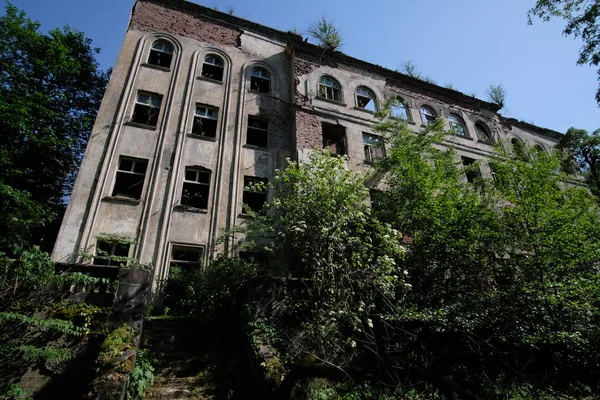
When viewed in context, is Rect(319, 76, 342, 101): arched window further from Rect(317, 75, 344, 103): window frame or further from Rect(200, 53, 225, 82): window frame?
Rect(200, 53, 225, 82): window frame

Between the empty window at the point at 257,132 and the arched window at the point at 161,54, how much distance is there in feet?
15.8

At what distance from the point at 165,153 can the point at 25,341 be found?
7.93 meters

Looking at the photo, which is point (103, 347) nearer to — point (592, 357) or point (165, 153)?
point (165, 153)

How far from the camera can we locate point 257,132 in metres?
14.3

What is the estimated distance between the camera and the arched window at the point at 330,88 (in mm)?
15897

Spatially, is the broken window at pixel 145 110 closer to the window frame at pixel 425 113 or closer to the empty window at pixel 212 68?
the empty window at pixel 212 68

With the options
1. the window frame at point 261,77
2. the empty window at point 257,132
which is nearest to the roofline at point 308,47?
the window frame at point 261,77

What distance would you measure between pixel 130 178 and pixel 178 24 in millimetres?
9184

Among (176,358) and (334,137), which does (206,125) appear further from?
(176,358)

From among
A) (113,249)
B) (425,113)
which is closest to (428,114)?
(425,113)

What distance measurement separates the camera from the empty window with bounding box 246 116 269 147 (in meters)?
14.0

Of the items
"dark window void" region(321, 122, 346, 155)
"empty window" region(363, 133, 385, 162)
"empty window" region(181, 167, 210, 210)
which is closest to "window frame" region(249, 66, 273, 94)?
"dark window void" region(321, 122, 346, 155)

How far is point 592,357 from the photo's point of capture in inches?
274

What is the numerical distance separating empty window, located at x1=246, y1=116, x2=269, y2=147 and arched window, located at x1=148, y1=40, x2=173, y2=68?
15.8 ft
